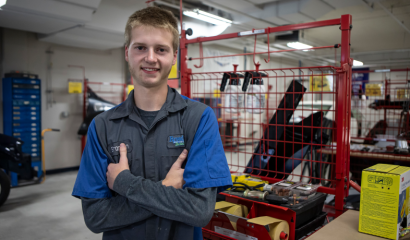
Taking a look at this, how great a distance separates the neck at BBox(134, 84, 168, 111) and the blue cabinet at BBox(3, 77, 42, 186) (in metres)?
4.55

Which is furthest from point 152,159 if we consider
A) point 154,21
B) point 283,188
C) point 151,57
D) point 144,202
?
point 283,188

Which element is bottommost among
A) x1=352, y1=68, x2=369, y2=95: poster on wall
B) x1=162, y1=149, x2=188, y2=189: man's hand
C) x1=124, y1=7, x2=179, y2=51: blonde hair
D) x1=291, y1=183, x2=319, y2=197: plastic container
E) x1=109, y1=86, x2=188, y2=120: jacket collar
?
x1=291, y1=183, x2=319, y2=197: plastic container

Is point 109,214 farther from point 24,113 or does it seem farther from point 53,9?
point 24,113

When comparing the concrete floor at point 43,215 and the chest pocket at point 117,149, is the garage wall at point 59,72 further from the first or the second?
the chest pocket at point 117,149

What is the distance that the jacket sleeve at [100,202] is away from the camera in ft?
3.31

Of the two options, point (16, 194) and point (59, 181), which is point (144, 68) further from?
point (59, 181)

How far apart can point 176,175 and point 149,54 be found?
0.46m

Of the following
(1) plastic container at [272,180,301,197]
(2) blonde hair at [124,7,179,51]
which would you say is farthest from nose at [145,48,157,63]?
(1) plastic container at [272,180,301,197]

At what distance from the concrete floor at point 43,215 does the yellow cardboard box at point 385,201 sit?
2.62m

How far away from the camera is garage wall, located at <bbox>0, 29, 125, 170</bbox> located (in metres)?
4.99

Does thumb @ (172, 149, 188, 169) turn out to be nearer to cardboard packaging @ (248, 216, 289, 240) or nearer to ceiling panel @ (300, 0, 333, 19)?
cardboard packaging @ (248, 216, 289, 240)

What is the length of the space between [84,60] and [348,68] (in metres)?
5.53

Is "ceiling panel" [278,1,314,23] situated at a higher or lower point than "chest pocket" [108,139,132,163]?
higher

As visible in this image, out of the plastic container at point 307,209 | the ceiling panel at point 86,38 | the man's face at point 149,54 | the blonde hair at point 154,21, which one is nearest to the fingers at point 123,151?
the man's face at point 149,54
